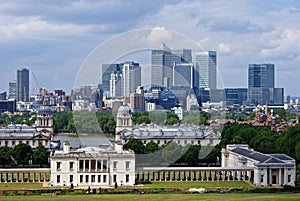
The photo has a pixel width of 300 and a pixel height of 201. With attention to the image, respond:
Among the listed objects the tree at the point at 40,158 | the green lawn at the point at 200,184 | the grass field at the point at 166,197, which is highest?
the tree at the point at 40,158

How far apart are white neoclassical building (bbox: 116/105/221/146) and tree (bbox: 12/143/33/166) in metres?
12.7

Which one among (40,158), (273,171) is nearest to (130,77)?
(40,158)

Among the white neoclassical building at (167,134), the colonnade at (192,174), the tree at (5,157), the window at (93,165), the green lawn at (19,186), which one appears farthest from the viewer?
the white neoclassical building at (167,134)

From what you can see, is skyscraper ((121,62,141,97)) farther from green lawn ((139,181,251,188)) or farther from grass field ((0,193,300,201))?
grass field ((0,193,300,201))

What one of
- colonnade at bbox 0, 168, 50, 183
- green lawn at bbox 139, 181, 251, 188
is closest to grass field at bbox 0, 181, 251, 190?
green lawn at bbox 139, 181, 251, 188

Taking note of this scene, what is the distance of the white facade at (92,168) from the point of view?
55250 millimetres

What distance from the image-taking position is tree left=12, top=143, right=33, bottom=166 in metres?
68.4

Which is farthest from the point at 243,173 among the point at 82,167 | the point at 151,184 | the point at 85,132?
the point at 85,132

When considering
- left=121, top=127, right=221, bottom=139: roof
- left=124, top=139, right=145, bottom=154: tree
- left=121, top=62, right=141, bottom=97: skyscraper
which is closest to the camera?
left=124, top=139, right=145, bottom=154: tree

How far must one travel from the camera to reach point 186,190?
4991 centimetres

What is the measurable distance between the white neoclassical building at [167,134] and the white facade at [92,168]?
907 inches

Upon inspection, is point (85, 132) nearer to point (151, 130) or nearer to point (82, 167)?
point (151, 130)

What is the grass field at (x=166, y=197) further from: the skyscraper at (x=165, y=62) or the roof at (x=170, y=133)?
the roof at (x=170, y=133)

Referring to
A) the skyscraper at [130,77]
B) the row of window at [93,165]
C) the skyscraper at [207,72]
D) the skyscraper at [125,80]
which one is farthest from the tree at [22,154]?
the skyscraper at [207,72]
